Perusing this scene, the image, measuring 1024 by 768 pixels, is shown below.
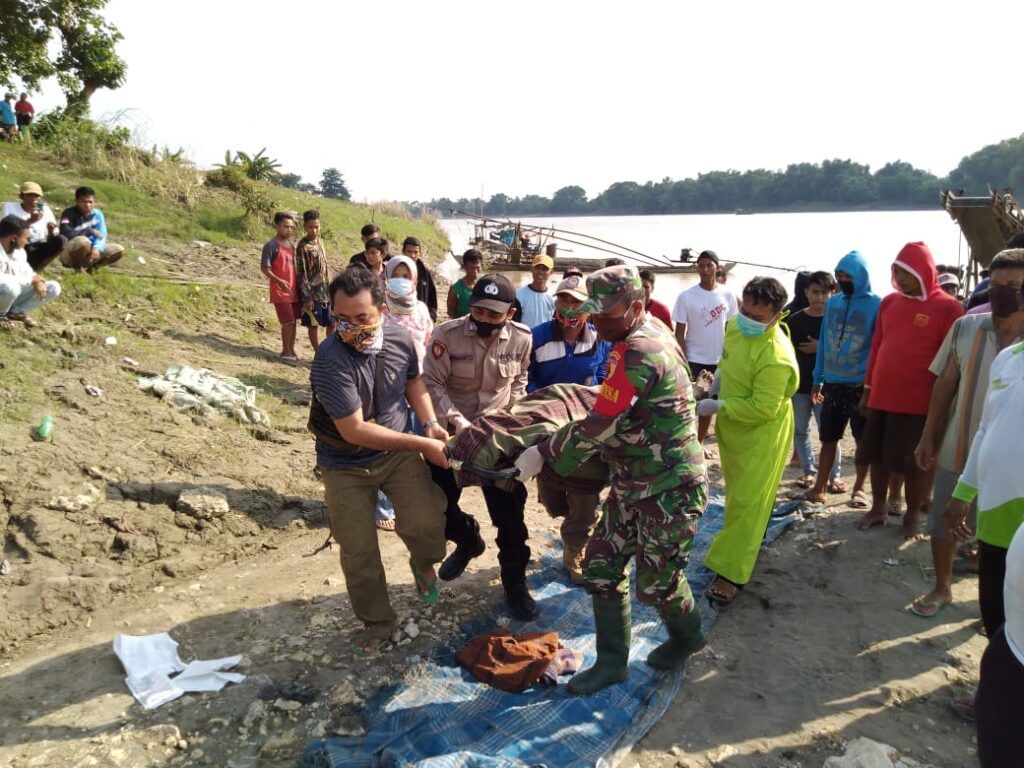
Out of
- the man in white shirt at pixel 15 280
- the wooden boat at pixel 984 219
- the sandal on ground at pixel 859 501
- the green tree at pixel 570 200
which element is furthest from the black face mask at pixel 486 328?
the green tree at pixel 570 200

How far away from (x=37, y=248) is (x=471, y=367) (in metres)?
5.79

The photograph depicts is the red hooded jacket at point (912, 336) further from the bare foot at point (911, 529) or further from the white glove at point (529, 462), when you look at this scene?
the white glove at point (529, 462)

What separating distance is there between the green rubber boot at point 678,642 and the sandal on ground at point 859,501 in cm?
276

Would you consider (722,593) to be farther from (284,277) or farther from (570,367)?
(284,277)

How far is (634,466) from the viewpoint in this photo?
3141mm

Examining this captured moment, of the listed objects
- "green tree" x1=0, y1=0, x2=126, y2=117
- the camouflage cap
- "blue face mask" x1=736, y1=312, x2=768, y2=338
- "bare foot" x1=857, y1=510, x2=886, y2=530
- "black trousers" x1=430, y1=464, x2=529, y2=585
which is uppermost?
"green tree" x1=0, y1=0, x2=126, y2=117

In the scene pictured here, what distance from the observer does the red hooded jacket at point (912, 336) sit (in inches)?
176

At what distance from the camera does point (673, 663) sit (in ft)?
11.3

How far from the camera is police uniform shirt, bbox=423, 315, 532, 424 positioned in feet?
13.3

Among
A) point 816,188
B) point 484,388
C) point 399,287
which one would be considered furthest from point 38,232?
point 816,188

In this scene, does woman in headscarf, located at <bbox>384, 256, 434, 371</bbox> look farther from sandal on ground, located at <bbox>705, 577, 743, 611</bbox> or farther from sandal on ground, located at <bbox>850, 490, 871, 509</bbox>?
sandal on ground, located at <bbox>850, 490, 871, 509</bbox>

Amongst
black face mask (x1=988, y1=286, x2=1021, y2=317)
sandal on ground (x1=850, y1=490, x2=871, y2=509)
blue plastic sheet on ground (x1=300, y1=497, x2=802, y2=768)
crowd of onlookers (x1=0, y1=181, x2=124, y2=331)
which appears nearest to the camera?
blue plastic sheet on ground (x1=300, y1=497, x2=802, y2=768)

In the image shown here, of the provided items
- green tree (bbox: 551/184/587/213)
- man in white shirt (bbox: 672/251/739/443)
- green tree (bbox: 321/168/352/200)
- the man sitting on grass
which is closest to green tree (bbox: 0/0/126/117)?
the man sitting on grass

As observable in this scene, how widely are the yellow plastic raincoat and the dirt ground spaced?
0.41 meters
